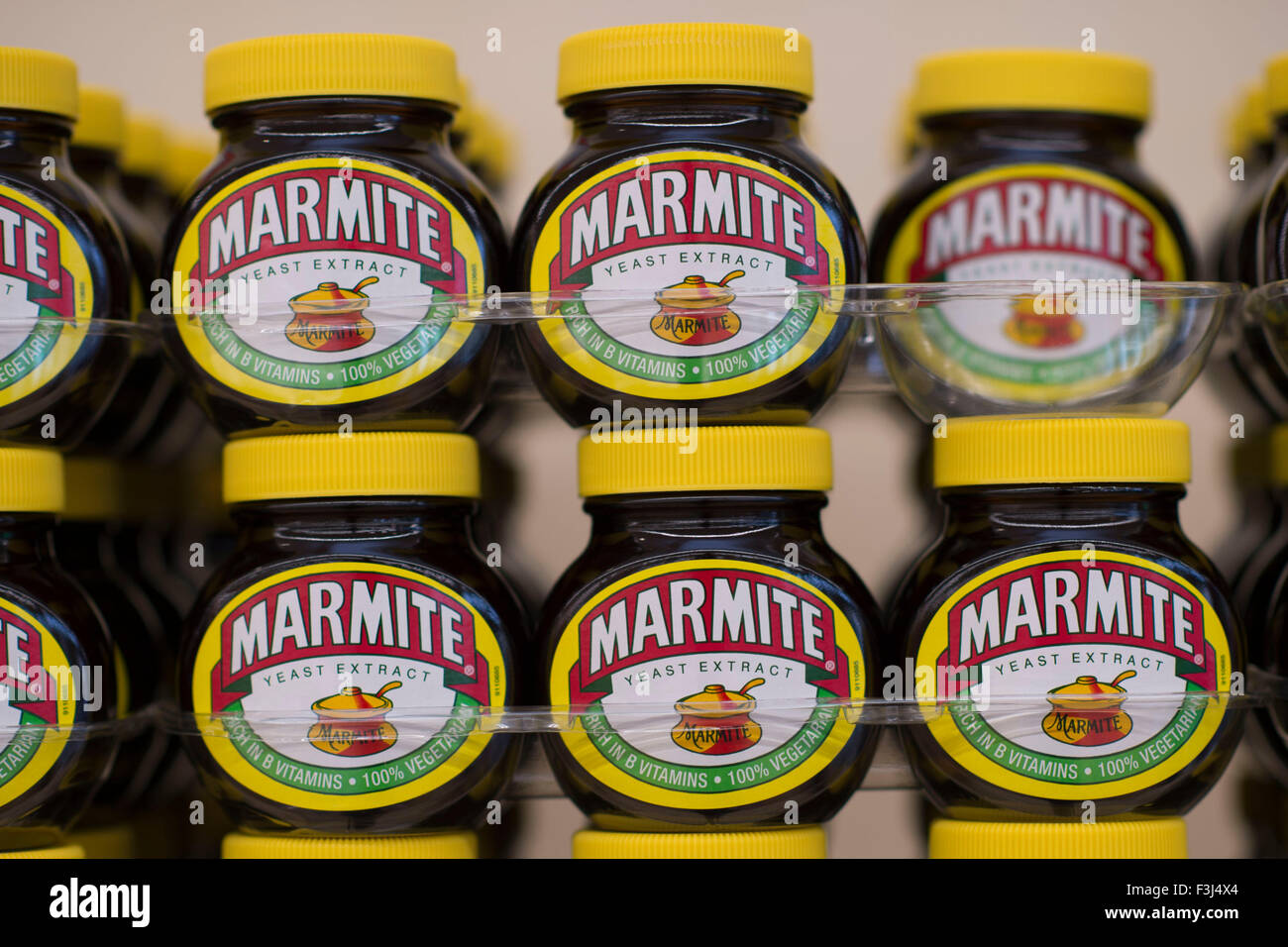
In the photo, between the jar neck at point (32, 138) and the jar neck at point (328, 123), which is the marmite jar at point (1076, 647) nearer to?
the jar neck at point (328, 123)

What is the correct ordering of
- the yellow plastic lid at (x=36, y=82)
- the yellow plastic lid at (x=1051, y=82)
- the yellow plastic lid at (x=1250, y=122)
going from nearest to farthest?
the yellow plastic lid at (x=36, y=82), the yellow plastic lid at (x=1051, y=82), the yellow plastic lid at (x=1250, y=122)

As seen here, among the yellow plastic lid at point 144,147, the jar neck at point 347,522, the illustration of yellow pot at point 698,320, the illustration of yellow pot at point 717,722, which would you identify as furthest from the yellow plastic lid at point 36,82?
the illustration of yellow pot at point 717,722

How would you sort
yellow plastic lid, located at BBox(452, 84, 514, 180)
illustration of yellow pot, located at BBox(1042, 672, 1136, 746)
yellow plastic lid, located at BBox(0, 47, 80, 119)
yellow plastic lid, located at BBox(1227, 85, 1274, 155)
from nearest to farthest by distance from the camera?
illustration of yellow pot, located at BBox(1042, 672, 1136, 746) → yellow plastic lid, located at BBox(0, 47, 80, 119) → yellow plastic lid, located at BBox(1227, 85, 1274, 155) → yellow plastic lid, located at BBox(452, 84, 514, 180)

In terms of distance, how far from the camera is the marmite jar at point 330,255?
106 cm

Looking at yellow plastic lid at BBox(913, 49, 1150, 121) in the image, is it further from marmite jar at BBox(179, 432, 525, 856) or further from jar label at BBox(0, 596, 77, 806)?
jar label at BBox(0, 596, 77, 806)

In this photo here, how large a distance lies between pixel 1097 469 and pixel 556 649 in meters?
0.44

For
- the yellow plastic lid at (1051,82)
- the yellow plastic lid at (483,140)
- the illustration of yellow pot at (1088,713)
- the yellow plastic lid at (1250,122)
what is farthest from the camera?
the yellow plastic lid at (483,140)

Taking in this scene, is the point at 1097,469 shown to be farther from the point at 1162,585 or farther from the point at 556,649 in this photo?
the point at 556,649

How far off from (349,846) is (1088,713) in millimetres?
565

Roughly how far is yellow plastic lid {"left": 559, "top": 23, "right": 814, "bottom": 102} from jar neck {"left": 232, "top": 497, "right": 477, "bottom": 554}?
14.4 inches

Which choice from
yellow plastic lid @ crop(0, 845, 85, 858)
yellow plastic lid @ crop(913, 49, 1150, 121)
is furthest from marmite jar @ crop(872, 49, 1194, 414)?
yellow plastic lid @ crop(0, 845, 85, 858)

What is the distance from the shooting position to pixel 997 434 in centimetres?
106

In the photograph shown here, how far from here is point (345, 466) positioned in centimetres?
106

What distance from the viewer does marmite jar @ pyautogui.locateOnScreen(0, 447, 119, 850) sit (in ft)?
3.46
